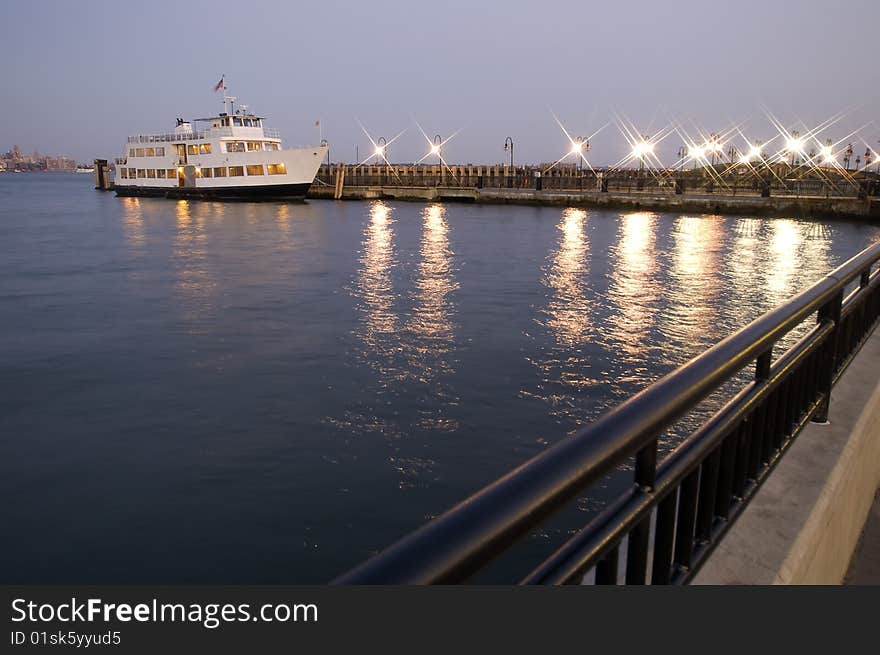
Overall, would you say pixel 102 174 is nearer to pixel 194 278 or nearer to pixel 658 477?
pixel 194 278

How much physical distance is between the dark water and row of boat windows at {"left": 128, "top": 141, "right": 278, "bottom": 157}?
126ft

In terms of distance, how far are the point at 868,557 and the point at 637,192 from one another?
56.9m

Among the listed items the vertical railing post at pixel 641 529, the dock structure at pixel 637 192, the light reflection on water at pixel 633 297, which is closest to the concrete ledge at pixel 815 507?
the vertical railing post at pixel 641 529

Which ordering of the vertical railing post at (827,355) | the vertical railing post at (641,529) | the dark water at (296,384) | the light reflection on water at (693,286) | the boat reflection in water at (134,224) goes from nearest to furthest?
the vertical railing post at (641,529) < the vertical railing post at (827,355) < the dark water at (296,384) < the light reflection on water at (693,286) < the boat reflection in water at (134,224)

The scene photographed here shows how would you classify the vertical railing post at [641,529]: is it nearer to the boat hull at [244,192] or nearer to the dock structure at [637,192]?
the dock structure at [637,192]

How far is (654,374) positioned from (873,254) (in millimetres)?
7484

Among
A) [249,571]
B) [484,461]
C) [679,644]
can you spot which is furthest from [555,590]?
[484,461]

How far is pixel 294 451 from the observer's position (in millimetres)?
8719

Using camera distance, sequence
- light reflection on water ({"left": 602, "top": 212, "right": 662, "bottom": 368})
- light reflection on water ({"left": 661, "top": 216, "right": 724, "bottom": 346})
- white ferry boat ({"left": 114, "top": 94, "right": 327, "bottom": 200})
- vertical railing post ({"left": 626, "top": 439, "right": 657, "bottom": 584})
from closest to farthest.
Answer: vertical railing post ({"left": 626, "top": 439, "right": 657, "bottom": 584})
light reflection on water ({"left": 602, "top": 212, "right": 662, "bottom": 368})
light reflection on water ({"left": 661, "top": 216, "right": 724, "bottom": 346})
white ferry boat ({"left": 114, "top": 94, "right": 327, "bottom": 200})

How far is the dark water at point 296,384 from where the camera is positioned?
23.3 feet

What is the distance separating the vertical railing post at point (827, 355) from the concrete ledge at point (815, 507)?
0.10 m

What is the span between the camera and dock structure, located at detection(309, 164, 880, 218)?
155ft

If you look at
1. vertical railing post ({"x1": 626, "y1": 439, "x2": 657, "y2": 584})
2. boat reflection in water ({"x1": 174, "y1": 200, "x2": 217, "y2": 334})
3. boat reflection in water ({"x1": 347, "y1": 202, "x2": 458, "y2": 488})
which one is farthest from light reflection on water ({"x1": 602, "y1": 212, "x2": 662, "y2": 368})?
vertical railing post ({"x1": 626, "y1": 439, "x2": 657, "y2": 584})

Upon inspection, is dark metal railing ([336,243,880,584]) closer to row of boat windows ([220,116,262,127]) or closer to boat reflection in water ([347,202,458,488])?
boat reflection in water ([347,202,458,488])
